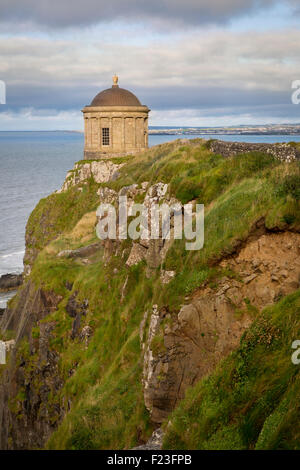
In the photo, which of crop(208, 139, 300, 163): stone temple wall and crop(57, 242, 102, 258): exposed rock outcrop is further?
crop(57, 242, 102, 258): exposed rock outcrop

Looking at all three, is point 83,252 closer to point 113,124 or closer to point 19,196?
point 113,124

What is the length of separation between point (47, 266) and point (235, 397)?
20543 mm

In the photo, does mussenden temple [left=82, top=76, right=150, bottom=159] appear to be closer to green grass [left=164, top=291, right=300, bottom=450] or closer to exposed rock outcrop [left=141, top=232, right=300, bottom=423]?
exposed rock outcrop [left=141, top=232, right=300, bottom=423]

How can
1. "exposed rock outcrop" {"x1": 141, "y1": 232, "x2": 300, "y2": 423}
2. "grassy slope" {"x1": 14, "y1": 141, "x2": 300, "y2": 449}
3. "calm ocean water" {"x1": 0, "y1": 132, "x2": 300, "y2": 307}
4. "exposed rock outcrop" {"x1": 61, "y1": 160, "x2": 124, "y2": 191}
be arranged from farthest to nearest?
"calm ocean water" {"x1": 0, "y1": 132, "x2": 300, "y2": 307}, "exposed rock outcrop" {"x1": 61, "y1": 160, "x2": 124, "y2": 191}, "grassy slope" {"x1": 14, "y1": 141, "x2": 300, "y2": 449}, "exposed rock outcrop" {"x1": 141, "y1": 232, "x2": 300, "y2": 423}

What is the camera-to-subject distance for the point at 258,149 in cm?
1966

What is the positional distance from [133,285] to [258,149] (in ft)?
25.0

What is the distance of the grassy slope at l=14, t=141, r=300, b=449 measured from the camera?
1332 cm

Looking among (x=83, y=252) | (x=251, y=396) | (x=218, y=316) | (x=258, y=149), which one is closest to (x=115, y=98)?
(x=83, y=252)

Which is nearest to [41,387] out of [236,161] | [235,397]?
[236,161]

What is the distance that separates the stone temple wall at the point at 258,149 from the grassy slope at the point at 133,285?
0.50 metres

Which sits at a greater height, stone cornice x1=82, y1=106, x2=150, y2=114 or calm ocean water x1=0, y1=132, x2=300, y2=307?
stone cornice x1=82, y1=106, x2=150, y2=114

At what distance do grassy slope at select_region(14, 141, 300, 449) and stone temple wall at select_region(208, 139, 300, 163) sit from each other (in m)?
0.50

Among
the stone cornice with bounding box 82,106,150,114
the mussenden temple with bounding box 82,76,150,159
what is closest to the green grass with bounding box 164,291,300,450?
the mussenden temple with bounding box 82,76,150,159

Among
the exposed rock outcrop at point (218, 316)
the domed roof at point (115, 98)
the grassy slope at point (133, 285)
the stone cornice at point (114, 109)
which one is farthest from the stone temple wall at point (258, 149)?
the domed roof at point (115, 98)
